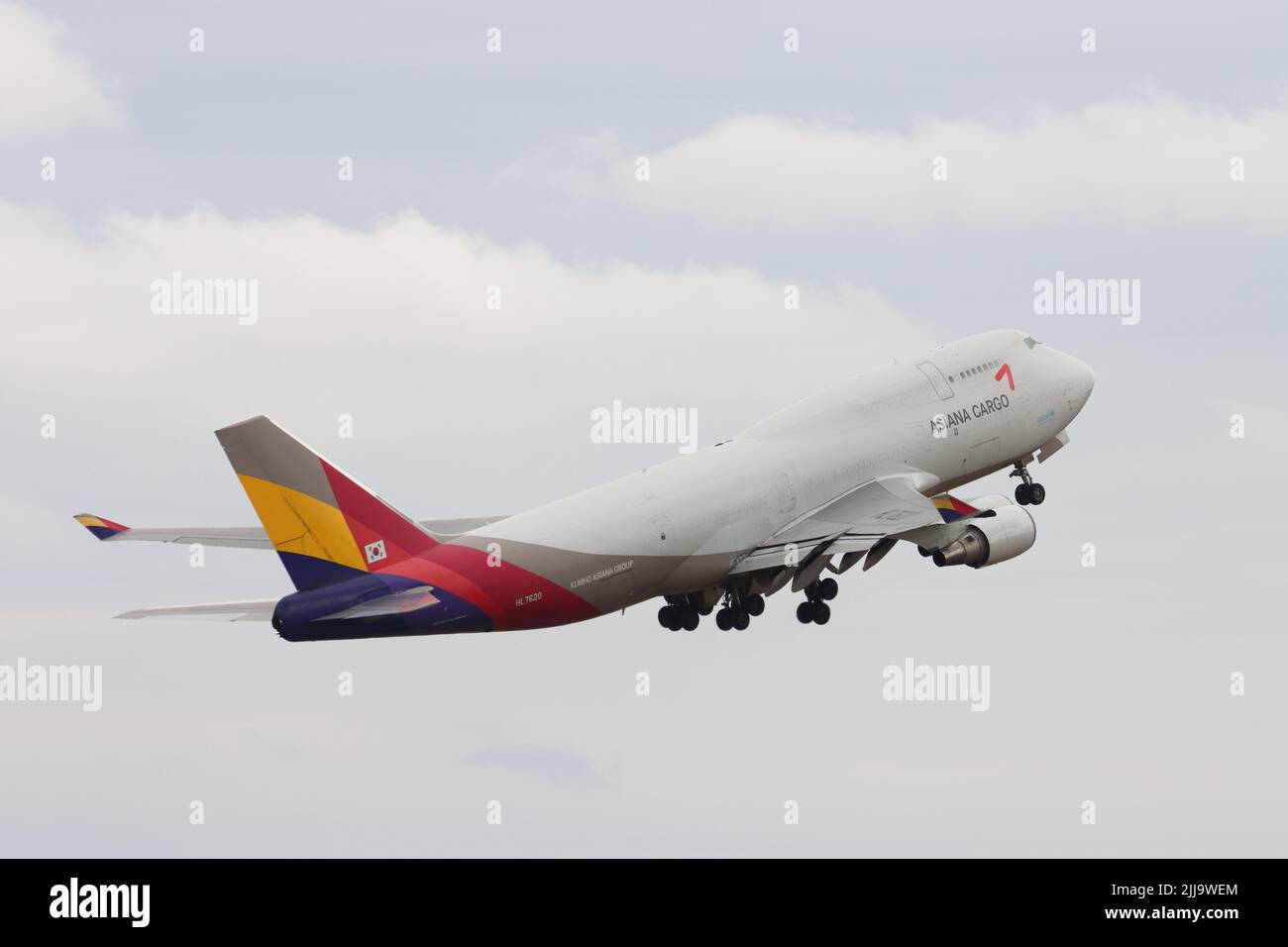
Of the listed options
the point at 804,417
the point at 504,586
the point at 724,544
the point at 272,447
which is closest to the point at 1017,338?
the point at 804,417

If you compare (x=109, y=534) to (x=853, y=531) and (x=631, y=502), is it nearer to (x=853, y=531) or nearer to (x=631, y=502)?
(x=631, y=502)

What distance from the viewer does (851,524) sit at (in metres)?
59.9

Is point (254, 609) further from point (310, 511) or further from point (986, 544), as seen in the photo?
point (986, 544)

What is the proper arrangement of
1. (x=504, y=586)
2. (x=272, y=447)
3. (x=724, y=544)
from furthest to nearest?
(x=724, y=544), (x=504, y=586), (x=272, y=447)

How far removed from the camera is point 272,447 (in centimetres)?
4944

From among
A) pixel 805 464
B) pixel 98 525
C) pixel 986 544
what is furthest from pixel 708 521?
pixel 98 525

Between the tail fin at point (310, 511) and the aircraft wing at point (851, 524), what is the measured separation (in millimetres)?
11318

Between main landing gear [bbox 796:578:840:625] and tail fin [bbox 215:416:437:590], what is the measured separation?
13.1 m

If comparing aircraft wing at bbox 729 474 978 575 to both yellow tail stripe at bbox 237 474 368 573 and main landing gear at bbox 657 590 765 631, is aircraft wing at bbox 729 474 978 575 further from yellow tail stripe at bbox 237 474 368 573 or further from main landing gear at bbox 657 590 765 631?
A: yellow tail stripe at bbox 237 474 368 573

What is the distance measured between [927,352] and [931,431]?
306 cm

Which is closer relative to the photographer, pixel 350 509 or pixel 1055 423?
pixel 350 509

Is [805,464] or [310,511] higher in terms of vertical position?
[805,464]

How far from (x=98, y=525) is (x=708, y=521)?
665 inches

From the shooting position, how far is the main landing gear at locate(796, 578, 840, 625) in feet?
200
